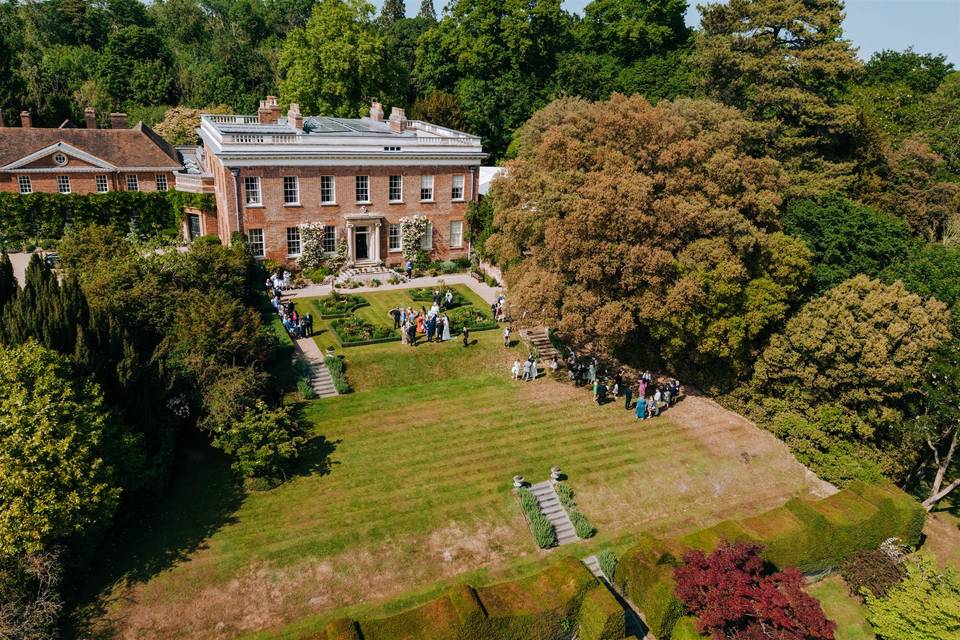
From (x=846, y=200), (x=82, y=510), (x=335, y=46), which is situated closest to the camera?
(x=82, y=510)

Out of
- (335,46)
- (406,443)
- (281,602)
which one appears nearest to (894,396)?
(406,443)

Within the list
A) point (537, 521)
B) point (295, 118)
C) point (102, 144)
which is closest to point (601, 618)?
point (537, 521)

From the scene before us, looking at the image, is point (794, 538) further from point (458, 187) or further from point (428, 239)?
point (458, 187)

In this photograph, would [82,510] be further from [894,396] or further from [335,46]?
[335,46]

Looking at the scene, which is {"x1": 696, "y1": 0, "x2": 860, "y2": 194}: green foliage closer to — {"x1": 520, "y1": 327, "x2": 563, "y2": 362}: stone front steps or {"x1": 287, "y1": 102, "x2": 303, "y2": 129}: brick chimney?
{"x1": 520, "y1": 327, "x2": 563, "y2": 362}: stone front steps

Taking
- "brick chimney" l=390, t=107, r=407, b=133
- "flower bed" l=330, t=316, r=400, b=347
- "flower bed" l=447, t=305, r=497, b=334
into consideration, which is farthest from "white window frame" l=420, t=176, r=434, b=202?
"flower bed" l=330, t=316, r=400, b=347

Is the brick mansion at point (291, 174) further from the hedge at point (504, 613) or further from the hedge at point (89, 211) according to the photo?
the hedge at point (504, 613)

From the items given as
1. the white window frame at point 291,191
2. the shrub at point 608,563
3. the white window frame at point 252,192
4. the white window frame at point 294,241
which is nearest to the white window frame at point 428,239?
the white window frame at point 294,241
